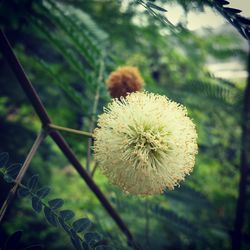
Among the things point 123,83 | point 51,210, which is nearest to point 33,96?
point 51,210

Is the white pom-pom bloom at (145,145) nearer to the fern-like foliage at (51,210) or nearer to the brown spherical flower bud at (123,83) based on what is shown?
the fern-like foliage at (51,210)

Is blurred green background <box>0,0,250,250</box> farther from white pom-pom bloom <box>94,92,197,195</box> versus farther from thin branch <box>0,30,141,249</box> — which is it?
white pom-pom bloom <box>94,92,197,195</box>

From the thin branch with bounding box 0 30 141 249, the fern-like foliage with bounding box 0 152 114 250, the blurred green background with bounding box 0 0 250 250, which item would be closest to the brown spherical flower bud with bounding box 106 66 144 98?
the blurred green background with bounding box 0 0 250 250

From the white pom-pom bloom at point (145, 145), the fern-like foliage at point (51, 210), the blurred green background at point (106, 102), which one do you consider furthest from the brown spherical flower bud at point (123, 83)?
the fern-like foliage at point (51, 210)

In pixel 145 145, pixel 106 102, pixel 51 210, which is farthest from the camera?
pixel 106 102

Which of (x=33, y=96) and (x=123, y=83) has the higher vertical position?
(x=123, y=83)

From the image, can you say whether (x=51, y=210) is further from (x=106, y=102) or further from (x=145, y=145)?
(x=106, y=102)
